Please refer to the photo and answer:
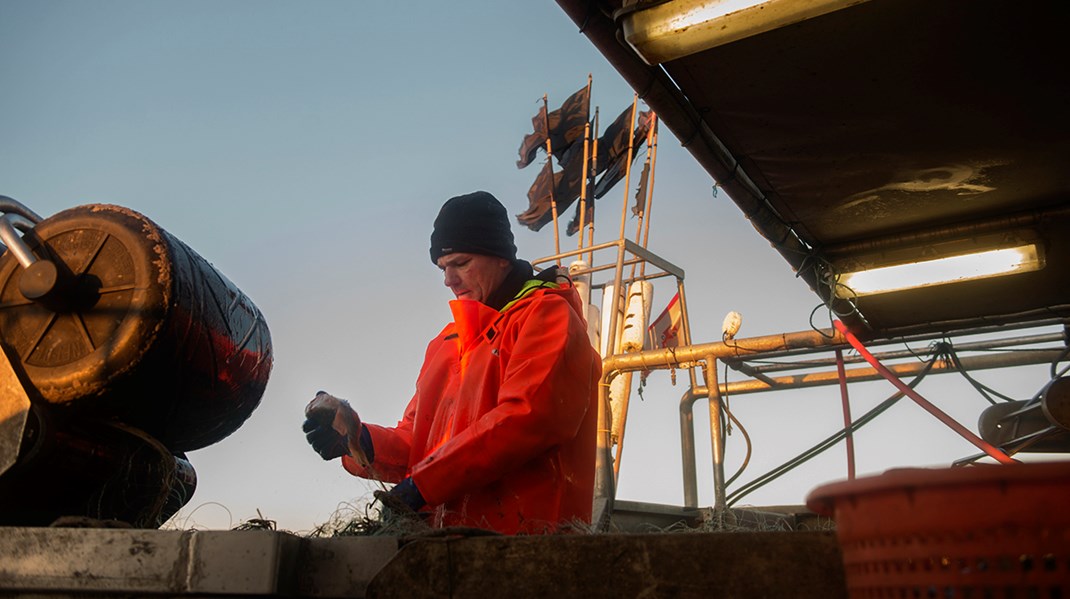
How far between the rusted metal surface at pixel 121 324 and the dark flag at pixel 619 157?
Result: 30.1ft

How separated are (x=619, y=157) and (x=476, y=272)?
335 inches

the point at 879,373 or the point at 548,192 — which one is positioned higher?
the point at 548,192

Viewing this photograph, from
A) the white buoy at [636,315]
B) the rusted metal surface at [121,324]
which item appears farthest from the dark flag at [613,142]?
the rusted metal surface at [121,324]

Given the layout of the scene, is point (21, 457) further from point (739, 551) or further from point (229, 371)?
point (739, 551)

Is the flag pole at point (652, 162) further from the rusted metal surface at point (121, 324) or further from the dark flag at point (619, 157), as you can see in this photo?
the rusted metal surface at point (121, 324)

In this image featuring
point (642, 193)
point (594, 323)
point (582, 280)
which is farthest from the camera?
point (642, 193)

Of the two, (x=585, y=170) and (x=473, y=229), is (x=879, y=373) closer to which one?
(x=473, y=229)

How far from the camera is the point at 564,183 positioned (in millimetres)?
11938

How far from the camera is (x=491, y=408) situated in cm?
293

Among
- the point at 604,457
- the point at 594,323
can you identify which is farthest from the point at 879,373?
the point at 594,323

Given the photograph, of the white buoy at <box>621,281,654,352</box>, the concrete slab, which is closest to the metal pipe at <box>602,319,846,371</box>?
the white buoy at <box>621,281,654,352</box>

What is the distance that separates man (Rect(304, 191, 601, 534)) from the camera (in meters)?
2.46

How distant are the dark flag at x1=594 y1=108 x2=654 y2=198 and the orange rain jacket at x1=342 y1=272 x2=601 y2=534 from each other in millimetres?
8425

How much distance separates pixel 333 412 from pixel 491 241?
1.06 meters
